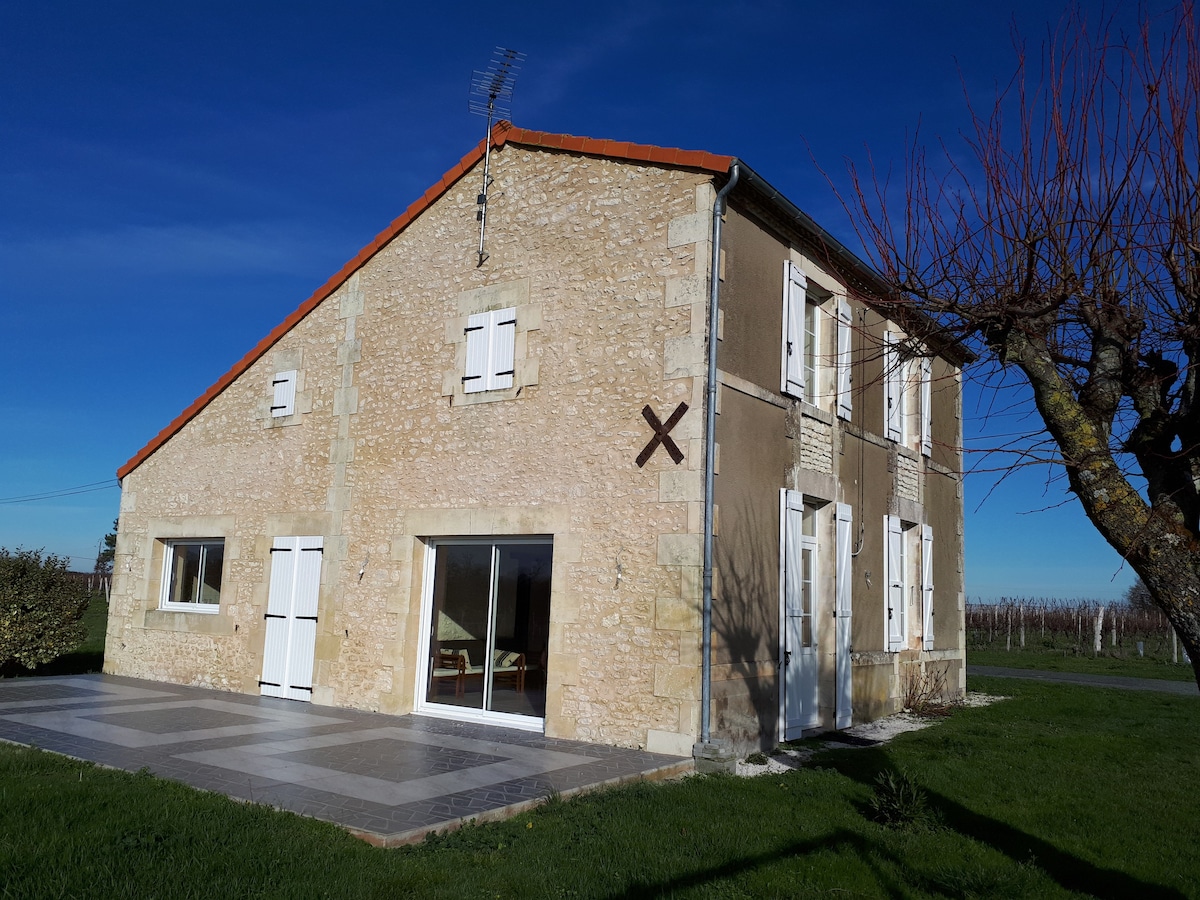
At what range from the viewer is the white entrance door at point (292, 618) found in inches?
400

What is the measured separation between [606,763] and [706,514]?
2.07m

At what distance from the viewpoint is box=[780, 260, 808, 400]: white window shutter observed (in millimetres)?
8812

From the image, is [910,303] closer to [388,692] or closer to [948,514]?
[388,692]

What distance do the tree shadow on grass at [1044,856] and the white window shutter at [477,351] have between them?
5080 millimetres

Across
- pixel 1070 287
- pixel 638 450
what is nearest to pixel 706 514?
pixel 638 450

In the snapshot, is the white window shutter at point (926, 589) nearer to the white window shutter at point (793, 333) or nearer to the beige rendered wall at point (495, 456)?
the white window shutter at point (793, 333)

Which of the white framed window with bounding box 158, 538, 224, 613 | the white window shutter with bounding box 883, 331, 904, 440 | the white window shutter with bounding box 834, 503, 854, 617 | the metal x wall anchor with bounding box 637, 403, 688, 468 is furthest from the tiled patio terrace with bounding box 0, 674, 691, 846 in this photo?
the white window shutter with bounding box 883, 331, 904, 440

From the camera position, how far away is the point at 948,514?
43.1ft

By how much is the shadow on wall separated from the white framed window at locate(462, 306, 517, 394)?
9.05ft

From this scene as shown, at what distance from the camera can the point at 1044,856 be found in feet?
16.6

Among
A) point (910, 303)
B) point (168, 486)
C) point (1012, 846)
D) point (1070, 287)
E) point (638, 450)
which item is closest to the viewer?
point (1070, 287)

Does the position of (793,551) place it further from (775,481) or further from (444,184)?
(444,184)

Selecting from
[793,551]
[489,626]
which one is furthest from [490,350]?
[793,551]

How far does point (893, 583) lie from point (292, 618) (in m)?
6.97
